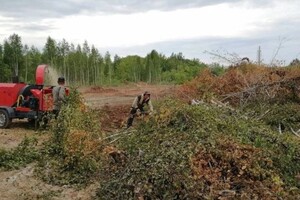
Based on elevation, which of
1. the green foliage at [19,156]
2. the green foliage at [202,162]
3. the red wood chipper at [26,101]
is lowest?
the green foliage at [19,156]

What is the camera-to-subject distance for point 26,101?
43.6 feet

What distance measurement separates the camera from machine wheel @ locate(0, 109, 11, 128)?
1334 centimetres

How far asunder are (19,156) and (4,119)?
13.9 ft

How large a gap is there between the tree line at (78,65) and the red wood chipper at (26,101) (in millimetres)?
35006

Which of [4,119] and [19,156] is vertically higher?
[4,119]

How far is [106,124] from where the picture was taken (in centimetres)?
1442

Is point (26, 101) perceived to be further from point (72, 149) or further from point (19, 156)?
point (72, 149)

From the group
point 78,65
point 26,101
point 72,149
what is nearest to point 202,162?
point 72,149

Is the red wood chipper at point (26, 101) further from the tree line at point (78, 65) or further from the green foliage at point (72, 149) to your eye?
the tree line at point (78, 65)

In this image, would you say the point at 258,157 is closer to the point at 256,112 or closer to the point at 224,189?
the point at 224,189

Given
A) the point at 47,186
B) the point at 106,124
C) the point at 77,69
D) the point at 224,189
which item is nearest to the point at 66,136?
the point at 47,186

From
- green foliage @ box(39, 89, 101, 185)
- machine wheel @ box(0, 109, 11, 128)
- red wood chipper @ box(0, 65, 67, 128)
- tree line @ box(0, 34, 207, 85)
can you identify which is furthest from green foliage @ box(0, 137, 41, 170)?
tree line @ box(0, 34, 207, 85)

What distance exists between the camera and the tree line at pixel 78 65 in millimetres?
54781

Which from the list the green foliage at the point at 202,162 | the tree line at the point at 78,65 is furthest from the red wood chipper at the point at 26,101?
the tree line at the point at 78,65
